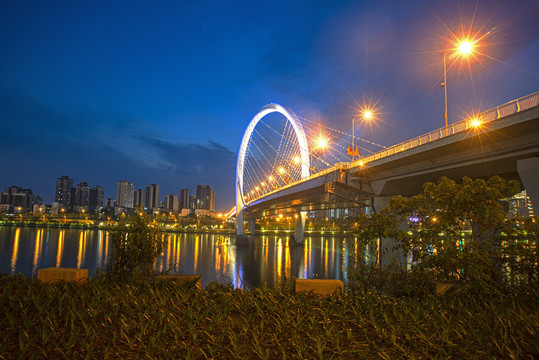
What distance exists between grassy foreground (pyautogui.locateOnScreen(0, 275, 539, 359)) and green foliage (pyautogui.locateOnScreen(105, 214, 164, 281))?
2603 millimetres

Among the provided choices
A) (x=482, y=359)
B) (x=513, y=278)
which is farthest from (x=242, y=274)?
(x=482, y=359)

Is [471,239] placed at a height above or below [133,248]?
above

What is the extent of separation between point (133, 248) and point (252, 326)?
623 cm

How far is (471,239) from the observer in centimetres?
943

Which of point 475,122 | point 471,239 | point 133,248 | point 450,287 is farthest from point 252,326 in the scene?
point 475,122

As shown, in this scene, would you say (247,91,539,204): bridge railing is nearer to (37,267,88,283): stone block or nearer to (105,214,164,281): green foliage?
(105,214,164,281): green foliage

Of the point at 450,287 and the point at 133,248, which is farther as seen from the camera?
the point at 133,248

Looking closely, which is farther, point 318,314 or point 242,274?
point 242,274

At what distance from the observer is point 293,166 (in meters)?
63.2

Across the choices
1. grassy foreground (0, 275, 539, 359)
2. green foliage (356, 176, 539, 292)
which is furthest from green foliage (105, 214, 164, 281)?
green foliage (356, 176, 539, 292)

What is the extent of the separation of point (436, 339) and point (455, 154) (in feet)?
63.8

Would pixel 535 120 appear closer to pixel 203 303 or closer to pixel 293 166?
pixel 203 303

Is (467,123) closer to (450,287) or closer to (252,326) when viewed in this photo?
(450,287)

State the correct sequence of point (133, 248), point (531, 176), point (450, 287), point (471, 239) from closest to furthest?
point (450, 287) < point (471, 239) < point (133, 248) < point (531, 176)
